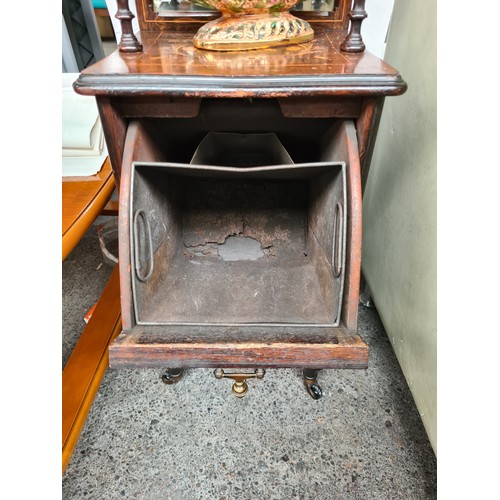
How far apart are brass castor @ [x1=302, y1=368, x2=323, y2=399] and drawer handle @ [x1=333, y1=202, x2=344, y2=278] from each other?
624 mm

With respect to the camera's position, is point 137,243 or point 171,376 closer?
point 137,243

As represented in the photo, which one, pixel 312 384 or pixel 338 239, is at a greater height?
pixel 338 239

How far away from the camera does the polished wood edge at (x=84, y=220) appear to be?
1.08 meters

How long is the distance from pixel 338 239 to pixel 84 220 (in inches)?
29.7

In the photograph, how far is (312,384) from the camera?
4.79 feet

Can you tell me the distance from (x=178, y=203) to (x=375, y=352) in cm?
103

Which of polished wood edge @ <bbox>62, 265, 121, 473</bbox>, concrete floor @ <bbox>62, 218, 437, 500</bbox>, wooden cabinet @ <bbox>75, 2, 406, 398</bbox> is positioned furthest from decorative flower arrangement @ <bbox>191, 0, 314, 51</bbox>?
concrete floor @ <bbox>62, 218, 437, 500</bbox>

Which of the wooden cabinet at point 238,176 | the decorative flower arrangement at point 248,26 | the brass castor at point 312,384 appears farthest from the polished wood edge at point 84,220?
the brass castor at point 312,384

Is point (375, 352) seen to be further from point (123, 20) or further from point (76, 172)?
point (123, 20)

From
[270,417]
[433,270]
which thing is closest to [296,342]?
[433,270]

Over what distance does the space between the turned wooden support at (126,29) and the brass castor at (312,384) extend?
3.98 feet

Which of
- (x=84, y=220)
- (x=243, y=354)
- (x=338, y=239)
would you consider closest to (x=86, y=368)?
(x=84, y=220)

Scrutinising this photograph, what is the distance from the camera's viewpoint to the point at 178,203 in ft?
4.56

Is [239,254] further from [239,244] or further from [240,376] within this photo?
[240,376]
